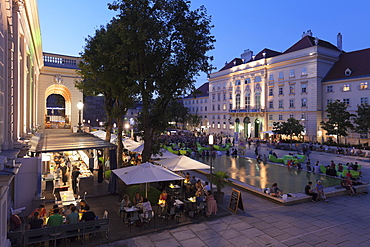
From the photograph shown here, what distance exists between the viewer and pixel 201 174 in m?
21.1

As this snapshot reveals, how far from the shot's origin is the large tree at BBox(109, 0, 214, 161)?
12.5m

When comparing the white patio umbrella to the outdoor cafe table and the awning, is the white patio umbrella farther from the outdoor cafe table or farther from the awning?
the awning

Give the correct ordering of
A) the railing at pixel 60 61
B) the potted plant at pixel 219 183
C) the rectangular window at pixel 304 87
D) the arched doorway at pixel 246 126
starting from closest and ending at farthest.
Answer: the potted plant at pixel 219 183 < the railing at pixel 60 61 < the rectangular window at pixel 304 87 < the arched doorway at pixel 246 126

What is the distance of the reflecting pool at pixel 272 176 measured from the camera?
17.8 meters

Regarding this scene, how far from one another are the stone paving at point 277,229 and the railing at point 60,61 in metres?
23.7

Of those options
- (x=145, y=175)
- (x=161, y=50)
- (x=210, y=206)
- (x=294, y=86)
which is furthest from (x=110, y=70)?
(x=294, y=86)

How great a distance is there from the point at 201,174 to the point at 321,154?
21.6 metres

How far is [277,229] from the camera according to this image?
995 cm

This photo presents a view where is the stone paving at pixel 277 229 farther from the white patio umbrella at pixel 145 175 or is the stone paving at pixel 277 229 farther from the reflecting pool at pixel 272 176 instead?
the reflecting pool at pixel 272 176

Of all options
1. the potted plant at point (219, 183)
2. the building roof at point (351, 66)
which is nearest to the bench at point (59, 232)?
the potted plant at point (219, 183)

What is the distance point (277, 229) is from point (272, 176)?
443 inches

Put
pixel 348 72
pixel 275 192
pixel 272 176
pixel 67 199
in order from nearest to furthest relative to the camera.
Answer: pixel 67 199
pixel 275 192
pixel 272 176
pixel 348 72

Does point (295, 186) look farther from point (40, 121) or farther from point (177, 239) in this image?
point (40, 121)

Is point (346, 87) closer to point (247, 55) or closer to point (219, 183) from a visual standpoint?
point (247, 55)
